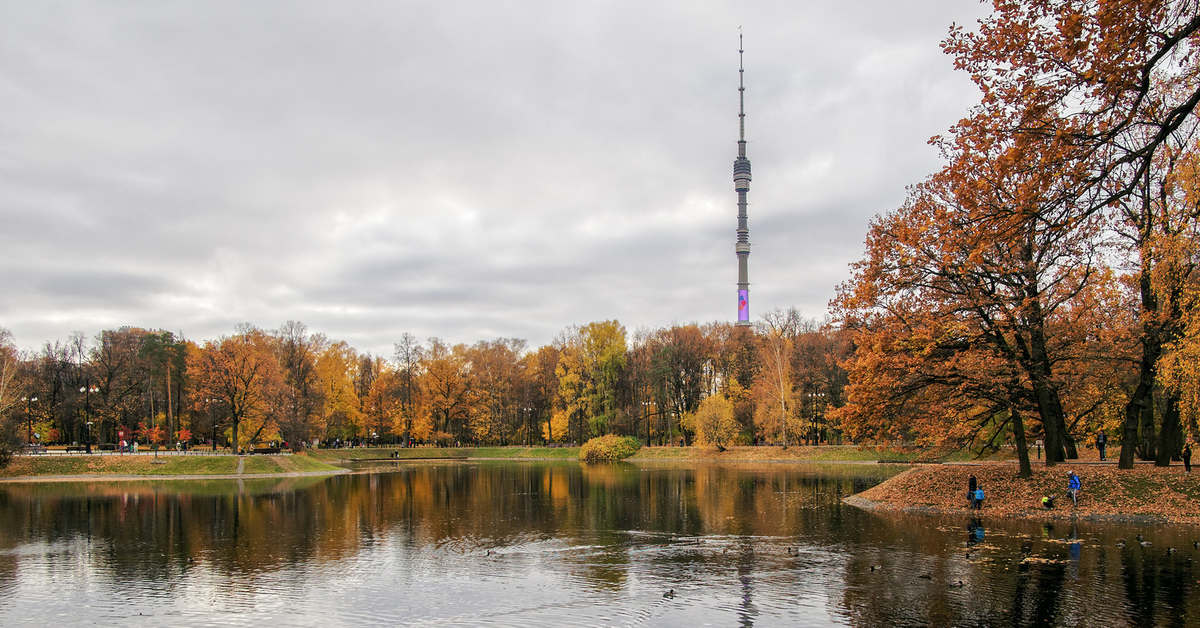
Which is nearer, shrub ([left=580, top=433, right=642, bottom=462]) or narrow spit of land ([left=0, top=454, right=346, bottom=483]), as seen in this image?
narrow spit of land ([left=0, top=454, right=346, bottom=483])

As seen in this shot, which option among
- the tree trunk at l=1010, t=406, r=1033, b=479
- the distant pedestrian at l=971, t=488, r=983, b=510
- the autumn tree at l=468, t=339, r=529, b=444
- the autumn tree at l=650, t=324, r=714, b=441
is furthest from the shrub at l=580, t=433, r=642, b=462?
the distant pedestrian at l=971, t=488, r=983, b=510

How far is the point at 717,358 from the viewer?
292 feet

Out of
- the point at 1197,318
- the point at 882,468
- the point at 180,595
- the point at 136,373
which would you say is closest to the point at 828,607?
the point at 180,595

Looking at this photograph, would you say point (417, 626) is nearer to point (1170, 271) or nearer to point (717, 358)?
point (1170, 271)

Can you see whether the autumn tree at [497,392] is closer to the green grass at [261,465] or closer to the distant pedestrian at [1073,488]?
the green grass at [261,465]

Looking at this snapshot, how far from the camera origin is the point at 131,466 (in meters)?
56.2

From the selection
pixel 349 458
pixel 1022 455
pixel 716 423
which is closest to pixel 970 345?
pixel 1022 455

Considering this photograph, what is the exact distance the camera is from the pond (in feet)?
47.8

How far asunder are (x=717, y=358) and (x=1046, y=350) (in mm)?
60900

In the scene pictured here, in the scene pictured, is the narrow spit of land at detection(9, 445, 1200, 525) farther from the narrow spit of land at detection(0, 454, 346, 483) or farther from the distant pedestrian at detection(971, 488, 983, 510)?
the distant pedestrian at detection(971, 488, 983, 510)

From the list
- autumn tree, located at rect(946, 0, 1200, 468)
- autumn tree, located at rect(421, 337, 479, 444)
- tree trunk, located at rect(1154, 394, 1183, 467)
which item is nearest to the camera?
autumn tree, located at rect(946, 0, 1200, 468)

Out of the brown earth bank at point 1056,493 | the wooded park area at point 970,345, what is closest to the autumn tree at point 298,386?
the wooded park area at point 970,345

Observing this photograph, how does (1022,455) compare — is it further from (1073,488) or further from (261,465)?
(261,465)

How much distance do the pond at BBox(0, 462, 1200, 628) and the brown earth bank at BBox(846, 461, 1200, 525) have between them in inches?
78.1
